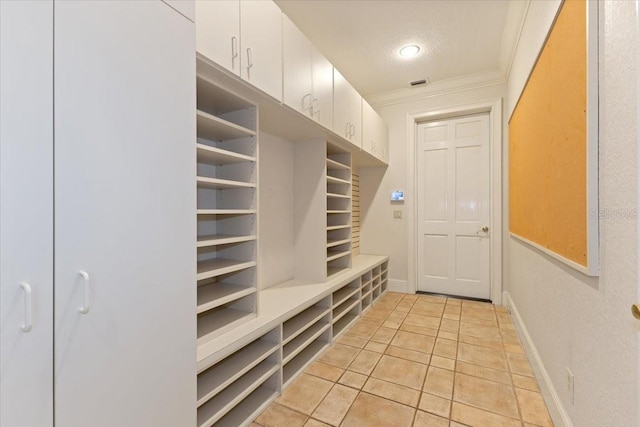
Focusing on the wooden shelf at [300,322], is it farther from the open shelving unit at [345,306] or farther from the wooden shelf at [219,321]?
the wooden shelf at [219,321]

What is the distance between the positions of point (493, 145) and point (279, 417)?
3.64 meters

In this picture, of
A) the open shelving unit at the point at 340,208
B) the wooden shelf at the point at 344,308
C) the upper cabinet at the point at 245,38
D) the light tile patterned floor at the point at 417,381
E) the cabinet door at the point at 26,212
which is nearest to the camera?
the cabinet door at the point at 26,212

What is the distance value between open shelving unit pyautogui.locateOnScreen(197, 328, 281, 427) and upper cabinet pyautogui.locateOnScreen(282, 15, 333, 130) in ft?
5.11

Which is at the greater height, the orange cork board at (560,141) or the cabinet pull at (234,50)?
the cabinet pull at (234,50)

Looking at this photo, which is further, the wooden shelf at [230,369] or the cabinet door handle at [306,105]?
the cabinet door handle at [306,105]

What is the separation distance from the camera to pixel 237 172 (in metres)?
1.85

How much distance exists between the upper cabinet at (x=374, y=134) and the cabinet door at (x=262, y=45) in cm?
164

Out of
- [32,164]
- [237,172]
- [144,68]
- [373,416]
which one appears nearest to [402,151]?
[237,172]

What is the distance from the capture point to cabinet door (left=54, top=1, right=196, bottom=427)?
82 centimetres

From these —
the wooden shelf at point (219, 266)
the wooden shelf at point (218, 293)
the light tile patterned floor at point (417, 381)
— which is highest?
the wooden shelf at point (219, 266)

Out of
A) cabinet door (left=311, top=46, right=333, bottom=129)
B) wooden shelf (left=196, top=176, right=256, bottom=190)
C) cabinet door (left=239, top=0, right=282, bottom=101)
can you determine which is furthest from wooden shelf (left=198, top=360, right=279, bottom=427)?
cabinet door (left=311, top=46, right=333, bottom=129)

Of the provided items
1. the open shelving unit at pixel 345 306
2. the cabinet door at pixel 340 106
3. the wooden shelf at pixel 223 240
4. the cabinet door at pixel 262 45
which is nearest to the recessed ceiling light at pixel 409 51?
the cabinet door at pixel 340 106

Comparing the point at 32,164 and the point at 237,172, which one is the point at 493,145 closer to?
the point at 237,172

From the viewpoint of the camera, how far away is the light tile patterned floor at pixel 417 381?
5.43ft
